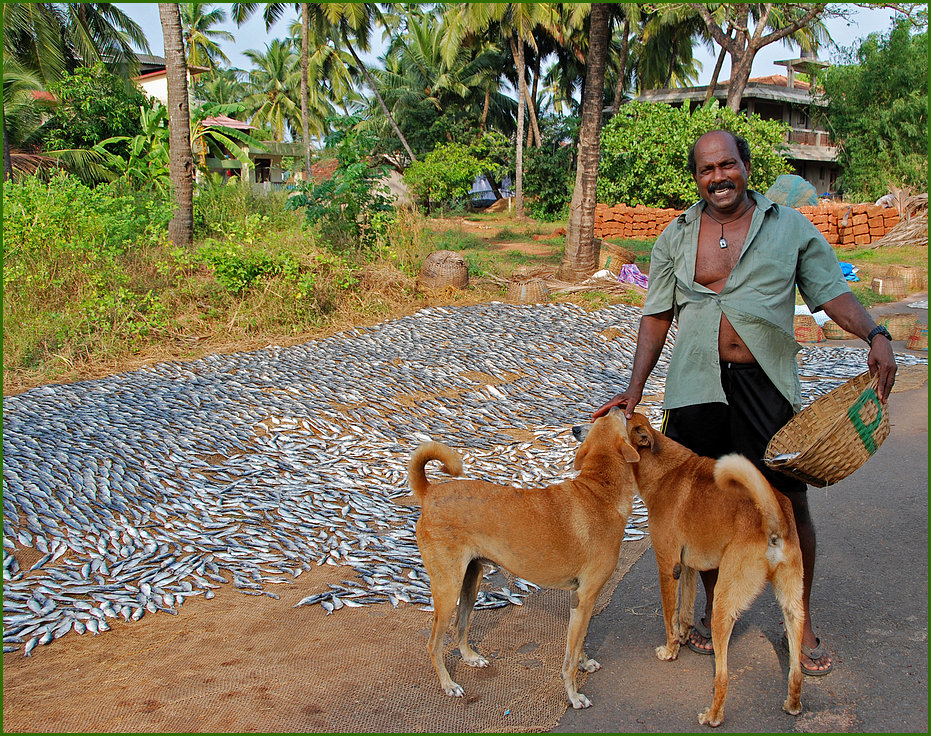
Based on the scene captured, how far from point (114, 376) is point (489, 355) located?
4591 millimetres

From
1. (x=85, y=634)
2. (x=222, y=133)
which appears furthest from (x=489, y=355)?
(x=222, y=133)

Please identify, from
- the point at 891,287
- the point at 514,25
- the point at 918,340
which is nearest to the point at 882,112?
the point at 514,25

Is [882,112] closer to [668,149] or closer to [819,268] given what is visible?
[668,149]

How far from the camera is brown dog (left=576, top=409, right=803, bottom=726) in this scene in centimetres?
300

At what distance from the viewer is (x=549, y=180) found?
3092cm

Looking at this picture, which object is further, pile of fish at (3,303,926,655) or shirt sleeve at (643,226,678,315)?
pile of fish at (3,303,926,655)

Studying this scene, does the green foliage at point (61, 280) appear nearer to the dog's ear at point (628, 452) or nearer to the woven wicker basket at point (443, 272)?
the woven wicker basket at point (443, 272)

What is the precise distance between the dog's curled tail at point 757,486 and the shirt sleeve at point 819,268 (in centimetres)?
99

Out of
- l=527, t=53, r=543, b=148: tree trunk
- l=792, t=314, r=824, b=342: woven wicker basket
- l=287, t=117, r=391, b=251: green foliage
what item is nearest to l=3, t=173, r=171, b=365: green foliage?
l=287, t=117, r=391, b=251: green foliage

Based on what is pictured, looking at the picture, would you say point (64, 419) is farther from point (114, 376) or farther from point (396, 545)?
point (396, 545)

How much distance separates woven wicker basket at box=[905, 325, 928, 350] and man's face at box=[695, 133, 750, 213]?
8.53 metres

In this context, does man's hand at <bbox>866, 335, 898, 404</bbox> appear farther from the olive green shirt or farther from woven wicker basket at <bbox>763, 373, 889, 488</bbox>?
the olive green shirt

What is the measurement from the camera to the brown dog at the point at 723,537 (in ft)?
9.83

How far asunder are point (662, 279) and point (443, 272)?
28.4ft
